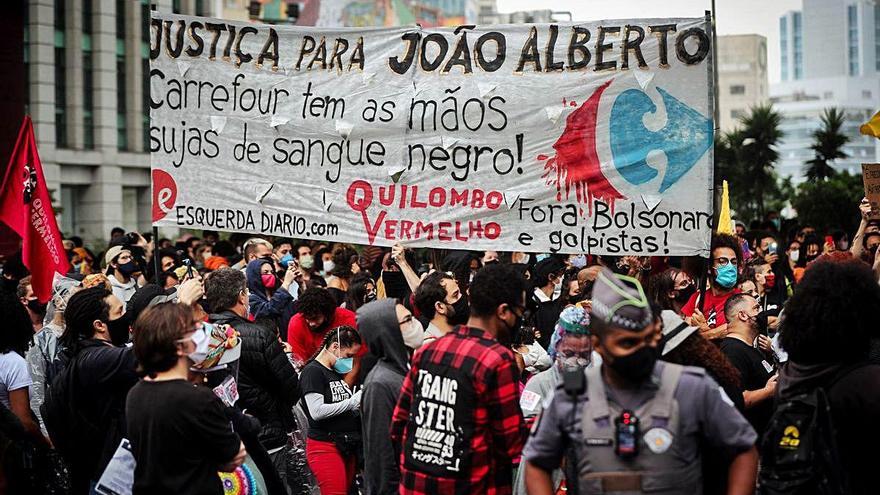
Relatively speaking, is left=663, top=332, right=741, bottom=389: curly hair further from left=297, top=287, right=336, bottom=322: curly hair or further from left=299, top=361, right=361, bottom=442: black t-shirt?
left=297, top=287, right=336, bottom=322: curly hair

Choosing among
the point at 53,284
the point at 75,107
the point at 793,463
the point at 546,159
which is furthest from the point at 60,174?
the point at 793,463

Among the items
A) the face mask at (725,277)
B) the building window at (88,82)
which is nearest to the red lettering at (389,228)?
the face mask at (725,277)

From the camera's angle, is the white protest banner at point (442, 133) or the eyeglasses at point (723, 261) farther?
the eyeglasses at point (723, 261)

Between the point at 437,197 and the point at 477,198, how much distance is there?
280mm

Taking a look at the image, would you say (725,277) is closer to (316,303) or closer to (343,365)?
(343,365)

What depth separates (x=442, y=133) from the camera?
8102mm

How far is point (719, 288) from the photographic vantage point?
872 centimetres

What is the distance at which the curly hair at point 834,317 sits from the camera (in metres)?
4.77

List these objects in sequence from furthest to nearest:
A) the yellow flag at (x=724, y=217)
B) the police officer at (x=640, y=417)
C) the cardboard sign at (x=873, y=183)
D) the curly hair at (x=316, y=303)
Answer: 1. the yellow flag at (x=724, y=217)
2. the curly hair at (x=316, y=303)
3. the cardboard sign at (x=873, y=183)
4. the police officer at (x=640, y=417)

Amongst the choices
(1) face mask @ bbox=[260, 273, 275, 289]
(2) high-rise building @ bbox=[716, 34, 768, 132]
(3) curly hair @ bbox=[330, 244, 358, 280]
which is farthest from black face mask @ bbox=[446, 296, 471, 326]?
(2) high-rise building @ bbox=[716, 34, 768, 132]

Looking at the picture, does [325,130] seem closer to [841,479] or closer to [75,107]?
[841,479]

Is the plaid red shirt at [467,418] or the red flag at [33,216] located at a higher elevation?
the red flag at [33,216]

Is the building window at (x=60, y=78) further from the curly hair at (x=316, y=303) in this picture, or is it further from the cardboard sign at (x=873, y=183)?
the cardboard sign at (x=873, y=183)

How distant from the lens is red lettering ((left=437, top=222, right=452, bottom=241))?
26.5ft
